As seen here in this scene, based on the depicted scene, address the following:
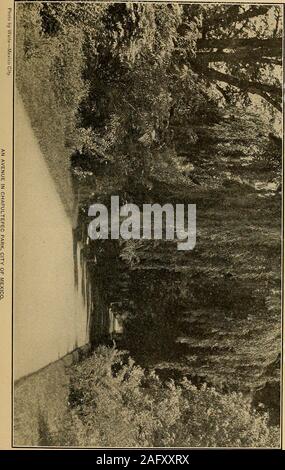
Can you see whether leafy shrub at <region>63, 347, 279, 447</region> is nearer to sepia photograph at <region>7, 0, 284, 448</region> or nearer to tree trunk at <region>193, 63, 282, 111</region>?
sepia photograph at <region>7, 0, 284, 448</region>

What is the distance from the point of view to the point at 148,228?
3.30 meters

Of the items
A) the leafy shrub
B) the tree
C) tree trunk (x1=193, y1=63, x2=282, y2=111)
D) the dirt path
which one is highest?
the tree

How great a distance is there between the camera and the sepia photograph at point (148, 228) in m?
3.27

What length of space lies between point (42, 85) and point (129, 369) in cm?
165

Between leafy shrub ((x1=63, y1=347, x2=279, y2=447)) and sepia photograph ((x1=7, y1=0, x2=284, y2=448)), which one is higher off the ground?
sepia photograph ((x1=7, y1=0, x2=284, y2=448))

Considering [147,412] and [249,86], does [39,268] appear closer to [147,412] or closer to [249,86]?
[147,412]

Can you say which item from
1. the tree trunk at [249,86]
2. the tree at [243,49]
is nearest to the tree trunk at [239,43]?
the tree at [243,49]

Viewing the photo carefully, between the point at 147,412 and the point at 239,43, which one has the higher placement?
the point at 239,43

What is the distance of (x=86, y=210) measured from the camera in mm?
3293

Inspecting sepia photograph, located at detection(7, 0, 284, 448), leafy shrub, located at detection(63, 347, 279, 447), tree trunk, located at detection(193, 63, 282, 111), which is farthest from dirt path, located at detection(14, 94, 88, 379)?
tree trunk, located at detection(193, 63, 282, 111)

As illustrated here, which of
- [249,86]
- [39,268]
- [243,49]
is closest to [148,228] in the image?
[39,268]

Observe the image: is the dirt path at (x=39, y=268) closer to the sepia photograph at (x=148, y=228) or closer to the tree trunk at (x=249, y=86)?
the sepia photograph at (x=148, y=228)

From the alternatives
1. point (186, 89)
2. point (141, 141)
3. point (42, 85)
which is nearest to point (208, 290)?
point (141, 141)

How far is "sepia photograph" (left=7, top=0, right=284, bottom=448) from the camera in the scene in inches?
129
